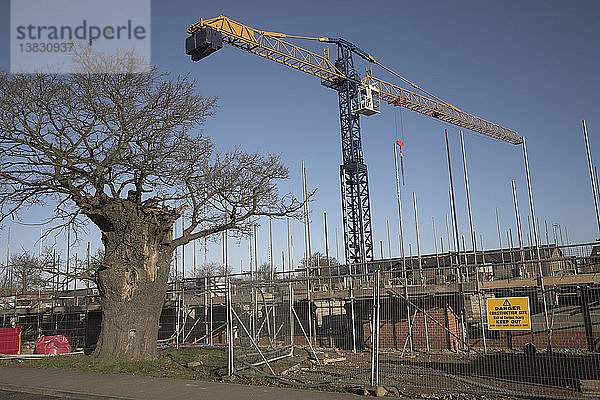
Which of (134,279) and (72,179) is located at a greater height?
(72,179)

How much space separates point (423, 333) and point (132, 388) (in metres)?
10.8

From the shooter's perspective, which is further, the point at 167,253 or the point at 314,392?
the point at 167,253

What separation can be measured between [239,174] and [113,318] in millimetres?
5705

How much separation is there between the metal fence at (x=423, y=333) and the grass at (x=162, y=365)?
0.74m

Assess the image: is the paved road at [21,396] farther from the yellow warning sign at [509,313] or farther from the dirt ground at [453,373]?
the yellow warning sign at [509,313]

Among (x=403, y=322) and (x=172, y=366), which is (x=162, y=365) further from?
(x=403, y=322)

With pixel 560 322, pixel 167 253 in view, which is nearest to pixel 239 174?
pixel 167 253

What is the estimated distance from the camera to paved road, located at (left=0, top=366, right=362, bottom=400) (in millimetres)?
9984

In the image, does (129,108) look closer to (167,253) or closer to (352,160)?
(167,253)

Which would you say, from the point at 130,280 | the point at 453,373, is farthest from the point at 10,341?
the point at 453,373

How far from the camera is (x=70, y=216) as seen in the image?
50.6 ft

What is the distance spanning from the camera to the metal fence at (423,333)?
10781mm

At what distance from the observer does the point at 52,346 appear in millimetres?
19656

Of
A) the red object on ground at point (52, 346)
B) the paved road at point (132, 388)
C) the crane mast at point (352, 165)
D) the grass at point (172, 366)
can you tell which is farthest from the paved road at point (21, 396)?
the crane mast at point (352, 165)
